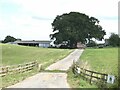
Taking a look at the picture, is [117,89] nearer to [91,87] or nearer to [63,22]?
[91,87]

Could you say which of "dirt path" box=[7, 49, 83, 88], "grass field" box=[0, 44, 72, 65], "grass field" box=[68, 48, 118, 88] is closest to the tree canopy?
"grass field" box=[0, 44, 72, 65]

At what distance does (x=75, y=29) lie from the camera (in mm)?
134250

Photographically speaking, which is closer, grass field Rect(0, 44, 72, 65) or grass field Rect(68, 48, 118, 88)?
grass field Rect(68, 48, 118, 88)

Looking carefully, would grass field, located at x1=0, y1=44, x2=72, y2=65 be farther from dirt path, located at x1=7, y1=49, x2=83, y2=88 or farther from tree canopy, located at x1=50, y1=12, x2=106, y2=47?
tree canopy, located at x1=50, y1=12, x2=106, y2=47

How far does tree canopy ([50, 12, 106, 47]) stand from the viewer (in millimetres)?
132500

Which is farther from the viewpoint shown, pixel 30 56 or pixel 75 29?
pixel 75 29

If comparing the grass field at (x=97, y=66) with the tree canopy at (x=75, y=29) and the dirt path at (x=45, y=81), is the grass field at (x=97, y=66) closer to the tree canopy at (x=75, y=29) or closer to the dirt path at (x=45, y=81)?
the dirt path at (x=45, y=81)

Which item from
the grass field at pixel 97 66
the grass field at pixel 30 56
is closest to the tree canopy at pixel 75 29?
the grass field at pixel 30 56

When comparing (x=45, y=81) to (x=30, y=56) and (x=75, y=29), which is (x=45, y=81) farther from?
(x=75, y=29)

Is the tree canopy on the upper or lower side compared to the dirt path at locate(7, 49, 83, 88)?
upper

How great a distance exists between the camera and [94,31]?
454ft

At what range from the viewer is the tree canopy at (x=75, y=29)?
13250 centimetres

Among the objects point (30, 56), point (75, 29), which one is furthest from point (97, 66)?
point (75, 29)

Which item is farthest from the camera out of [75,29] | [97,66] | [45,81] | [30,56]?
[75,29]
